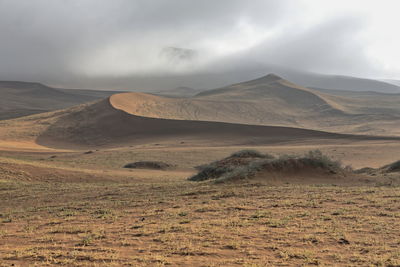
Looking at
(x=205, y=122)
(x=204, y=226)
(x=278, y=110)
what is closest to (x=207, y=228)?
(x=204, y=226)

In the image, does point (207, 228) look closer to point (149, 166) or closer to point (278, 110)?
point (149, 166)

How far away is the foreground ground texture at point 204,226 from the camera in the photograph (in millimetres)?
6410

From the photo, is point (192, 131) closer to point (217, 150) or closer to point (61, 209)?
point (217, 150)

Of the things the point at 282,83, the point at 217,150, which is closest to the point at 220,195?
the point at 217,150

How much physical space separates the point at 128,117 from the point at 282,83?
311 feet

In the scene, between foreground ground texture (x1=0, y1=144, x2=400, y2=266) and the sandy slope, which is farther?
the sandy slope

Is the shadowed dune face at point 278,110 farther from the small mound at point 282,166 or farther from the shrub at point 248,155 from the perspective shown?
the small mound at point 282,166

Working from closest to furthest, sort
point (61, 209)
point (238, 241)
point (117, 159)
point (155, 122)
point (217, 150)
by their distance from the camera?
point (238, 241) < point (61, 209) < point (117, 159) < point (217, 150) < point (155, 122)

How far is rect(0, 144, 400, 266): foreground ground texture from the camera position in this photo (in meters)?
6.41

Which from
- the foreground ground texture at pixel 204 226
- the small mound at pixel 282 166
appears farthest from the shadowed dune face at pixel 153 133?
the foreground ground texture at pixel 204 226

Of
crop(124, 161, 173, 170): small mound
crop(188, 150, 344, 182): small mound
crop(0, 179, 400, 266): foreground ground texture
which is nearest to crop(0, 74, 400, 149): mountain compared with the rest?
crop(124, 161, 173, 170): small mound

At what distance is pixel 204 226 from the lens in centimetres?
860

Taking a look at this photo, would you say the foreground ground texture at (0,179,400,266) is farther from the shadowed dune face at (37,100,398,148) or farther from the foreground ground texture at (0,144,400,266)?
the shadowed dune face at (37,100,398,148)

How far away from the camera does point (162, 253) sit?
21.8ft
